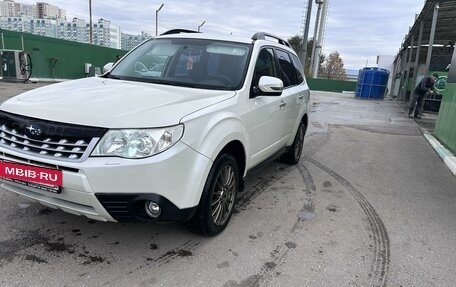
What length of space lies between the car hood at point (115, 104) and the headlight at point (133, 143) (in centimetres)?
5

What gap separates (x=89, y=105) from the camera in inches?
113

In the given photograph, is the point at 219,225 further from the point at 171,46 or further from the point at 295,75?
the point at 295,75

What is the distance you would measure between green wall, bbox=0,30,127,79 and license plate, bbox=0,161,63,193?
17.8 meters

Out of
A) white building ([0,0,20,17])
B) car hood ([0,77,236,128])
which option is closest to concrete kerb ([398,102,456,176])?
car hood ([0,77,236,128])

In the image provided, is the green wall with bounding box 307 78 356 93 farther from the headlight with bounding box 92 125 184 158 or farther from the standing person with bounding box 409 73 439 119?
the headlight with bounding box 92 125 184 158

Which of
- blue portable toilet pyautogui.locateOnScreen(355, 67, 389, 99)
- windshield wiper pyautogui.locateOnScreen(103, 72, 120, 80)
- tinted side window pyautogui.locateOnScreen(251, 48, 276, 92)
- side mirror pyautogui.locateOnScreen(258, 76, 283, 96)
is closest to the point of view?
side mirror pyautogui.locateOnScreen(258, 76, 283, 96)

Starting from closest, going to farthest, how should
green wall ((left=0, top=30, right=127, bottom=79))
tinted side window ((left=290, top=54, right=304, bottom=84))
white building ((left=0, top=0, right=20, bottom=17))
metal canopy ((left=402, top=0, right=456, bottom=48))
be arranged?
tinted side window ((left=290, top=54, right=304, bottom=84))
metal canopy ((left=402, top=0, right=456, bottom=48))
green wall ((left=0, top=30, right=127, bottom=79))
white building ((left=0, top=0, right=20, bottom=17))

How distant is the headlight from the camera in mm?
2633

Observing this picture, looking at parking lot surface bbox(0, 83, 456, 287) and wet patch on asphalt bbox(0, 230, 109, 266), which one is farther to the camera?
wet patch on asphalt bbox(0, 230, 109, 266)

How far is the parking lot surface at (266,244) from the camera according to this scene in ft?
9.50

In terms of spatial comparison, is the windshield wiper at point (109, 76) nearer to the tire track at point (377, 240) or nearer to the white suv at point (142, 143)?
the white suv at point (142, 143)

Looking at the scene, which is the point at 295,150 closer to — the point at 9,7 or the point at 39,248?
the point at 39,248

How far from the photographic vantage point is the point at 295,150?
612cm

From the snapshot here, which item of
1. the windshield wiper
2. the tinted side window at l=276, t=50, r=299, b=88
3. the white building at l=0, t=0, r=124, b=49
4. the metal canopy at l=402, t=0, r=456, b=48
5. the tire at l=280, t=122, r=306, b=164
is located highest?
the metal canopy at l=402, t=0, r=456, b=48
